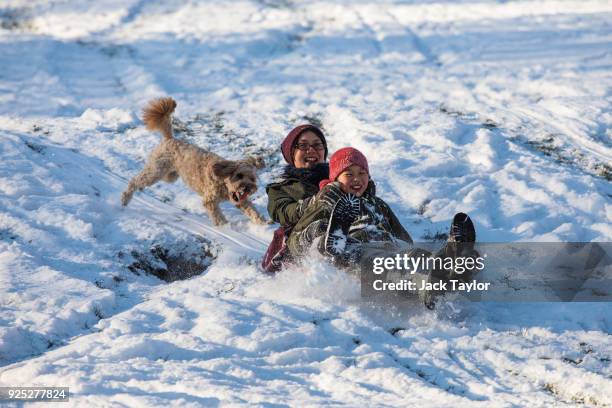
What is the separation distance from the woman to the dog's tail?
158 centimetres

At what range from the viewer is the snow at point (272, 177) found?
339cm

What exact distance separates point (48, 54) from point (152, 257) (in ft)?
23.8

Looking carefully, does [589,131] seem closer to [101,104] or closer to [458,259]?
[458,259]

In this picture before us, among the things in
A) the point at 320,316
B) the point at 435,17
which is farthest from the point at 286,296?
the point at 435,17

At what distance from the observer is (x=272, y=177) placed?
6918 mm

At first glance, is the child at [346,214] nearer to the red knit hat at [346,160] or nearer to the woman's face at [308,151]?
the red knit hat at [346,160]

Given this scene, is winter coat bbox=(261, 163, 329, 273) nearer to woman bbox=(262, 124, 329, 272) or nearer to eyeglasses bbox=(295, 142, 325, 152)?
woman bbox=(262, 124, 329, 272)

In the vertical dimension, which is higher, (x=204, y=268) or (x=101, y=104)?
(x=101, y=104)

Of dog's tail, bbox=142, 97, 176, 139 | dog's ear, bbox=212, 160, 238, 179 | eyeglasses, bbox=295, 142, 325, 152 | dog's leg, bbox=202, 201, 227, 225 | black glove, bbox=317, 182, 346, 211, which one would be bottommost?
dog's leg, bbox=202, 201, 227, 225

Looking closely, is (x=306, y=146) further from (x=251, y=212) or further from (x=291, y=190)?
(x=251, y=212)

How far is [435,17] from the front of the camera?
40.3 feet

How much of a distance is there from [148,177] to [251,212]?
Answer: 1247mm

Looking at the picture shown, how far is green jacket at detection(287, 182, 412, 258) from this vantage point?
4.25 m

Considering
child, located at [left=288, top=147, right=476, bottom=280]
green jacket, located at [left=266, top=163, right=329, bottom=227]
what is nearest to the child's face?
child, located at [left=288, top=147, right=476, bottom=280]
